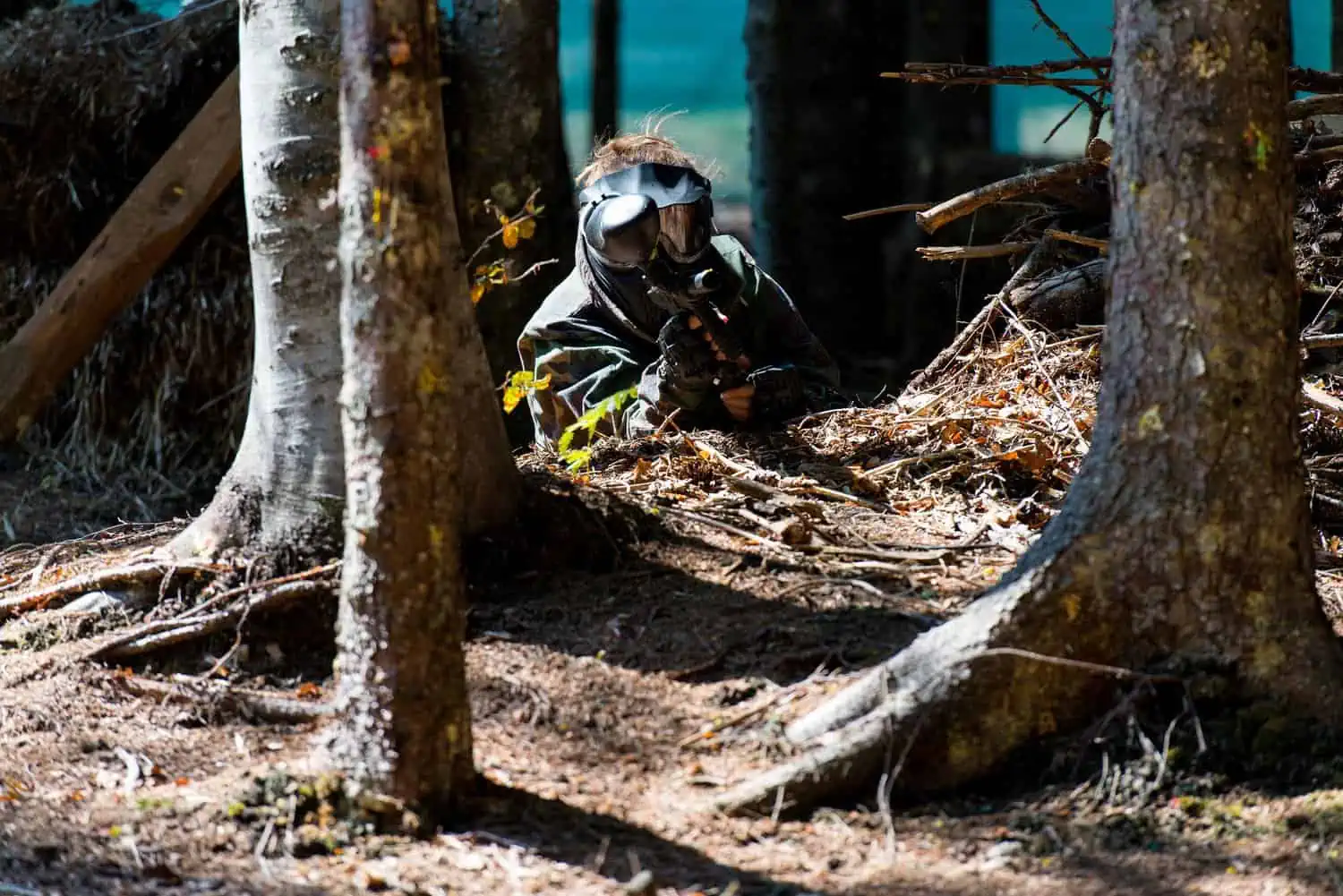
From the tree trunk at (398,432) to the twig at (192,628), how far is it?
0.85 m

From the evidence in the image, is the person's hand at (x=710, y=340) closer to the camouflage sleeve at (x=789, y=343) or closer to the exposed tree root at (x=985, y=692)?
the camouflage sleeve at (x=789, y=343)

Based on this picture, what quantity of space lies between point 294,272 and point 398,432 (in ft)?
3.67

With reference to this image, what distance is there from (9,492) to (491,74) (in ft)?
9.54

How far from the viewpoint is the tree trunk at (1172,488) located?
8.44 feet

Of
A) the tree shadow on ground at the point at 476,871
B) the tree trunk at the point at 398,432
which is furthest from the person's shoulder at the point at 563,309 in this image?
the tree shadow on ground at the point at 476,871

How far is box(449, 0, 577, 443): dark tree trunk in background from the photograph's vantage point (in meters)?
5.70

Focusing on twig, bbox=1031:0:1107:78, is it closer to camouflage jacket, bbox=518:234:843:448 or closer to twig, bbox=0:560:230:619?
camouflage jacket, bbox=518:234:843:448

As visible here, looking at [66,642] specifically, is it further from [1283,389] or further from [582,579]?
[1283,389]

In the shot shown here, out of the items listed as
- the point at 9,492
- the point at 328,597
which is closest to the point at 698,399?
the point at 328,597

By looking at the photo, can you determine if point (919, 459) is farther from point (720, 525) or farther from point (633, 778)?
point (633, 778)

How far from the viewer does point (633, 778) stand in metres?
2.75

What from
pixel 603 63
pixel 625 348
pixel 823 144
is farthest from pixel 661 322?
pixel 603 63

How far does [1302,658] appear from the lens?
266 centimetres

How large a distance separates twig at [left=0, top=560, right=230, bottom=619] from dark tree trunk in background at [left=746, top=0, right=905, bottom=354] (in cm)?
630
